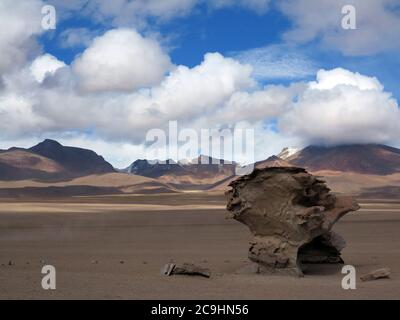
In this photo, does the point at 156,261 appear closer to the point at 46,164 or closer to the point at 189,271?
the point at 189,271

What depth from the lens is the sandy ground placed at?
438 inches

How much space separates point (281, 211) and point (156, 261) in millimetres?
5560

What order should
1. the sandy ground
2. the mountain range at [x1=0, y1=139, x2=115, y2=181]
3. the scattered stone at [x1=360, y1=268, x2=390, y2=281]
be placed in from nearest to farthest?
the sandy ground, the scattered stone at [x1=360, y1=268, x2=390, y2=281], the mountain range at [x1=0, y1=139, x2=115, y2=181]

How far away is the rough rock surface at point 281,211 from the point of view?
15008mm

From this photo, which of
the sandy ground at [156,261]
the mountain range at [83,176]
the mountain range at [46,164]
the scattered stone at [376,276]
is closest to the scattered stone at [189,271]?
the sandy ground at [156,261]

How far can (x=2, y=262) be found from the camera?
18.0m

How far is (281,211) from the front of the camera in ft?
50.0

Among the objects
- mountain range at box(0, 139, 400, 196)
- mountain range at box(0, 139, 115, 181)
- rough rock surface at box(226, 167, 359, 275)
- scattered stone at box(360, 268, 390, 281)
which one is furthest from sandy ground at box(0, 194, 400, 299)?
mountain range at box(0, 139, 115, 181)

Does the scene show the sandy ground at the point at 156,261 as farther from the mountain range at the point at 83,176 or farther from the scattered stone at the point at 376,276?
the mountain range at the point at 83,176

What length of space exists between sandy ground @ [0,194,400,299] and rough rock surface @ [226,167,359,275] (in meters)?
0.85

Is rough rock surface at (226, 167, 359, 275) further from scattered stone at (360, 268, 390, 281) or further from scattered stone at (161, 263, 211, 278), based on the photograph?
scattered stone at (161, 263, 211, 278)

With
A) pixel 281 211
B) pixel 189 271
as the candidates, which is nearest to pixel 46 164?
pixel 281 211
